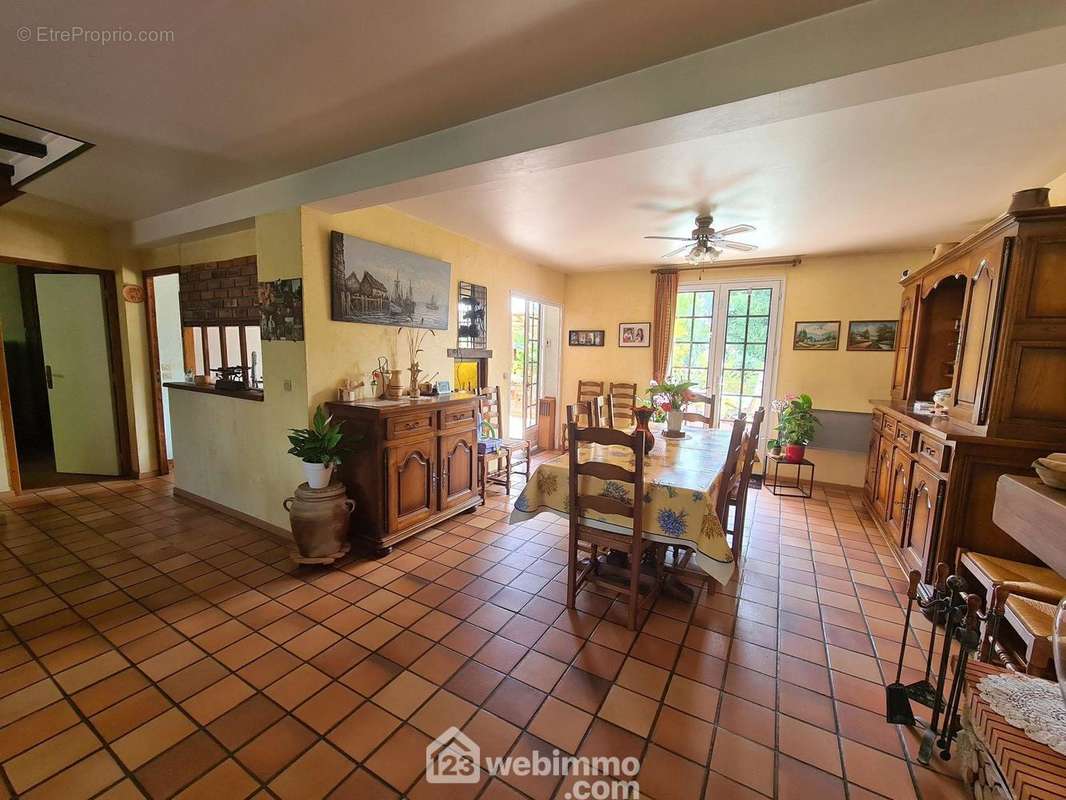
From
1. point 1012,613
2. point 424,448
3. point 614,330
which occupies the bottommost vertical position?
point 1012,613

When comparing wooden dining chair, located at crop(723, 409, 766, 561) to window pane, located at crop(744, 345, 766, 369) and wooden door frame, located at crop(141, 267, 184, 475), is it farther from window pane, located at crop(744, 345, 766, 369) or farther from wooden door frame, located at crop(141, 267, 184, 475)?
wooden door frame, located at crop(141, 267, 184, 475)

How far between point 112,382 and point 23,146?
2595 mm

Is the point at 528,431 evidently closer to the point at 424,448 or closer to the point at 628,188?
the point at 424,448

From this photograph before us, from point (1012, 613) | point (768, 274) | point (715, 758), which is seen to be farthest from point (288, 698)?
point (768, 274)

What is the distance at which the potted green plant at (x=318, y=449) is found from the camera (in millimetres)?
2631

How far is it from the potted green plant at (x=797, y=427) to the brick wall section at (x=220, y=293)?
508cm

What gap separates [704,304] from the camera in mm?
5051

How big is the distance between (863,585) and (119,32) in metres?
4.42

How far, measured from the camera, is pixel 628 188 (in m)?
2.72

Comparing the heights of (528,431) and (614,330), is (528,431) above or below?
below

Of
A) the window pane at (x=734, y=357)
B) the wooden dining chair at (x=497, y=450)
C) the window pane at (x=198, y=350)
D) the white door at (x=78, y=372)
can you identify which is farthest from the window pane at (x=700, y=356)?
the white door at (x=78, y=372)

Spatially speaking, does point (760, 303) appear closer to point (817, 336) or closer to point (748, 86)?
point (817, 336)

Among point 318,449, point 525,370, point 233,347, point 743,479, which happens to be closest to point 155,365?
point 233,347

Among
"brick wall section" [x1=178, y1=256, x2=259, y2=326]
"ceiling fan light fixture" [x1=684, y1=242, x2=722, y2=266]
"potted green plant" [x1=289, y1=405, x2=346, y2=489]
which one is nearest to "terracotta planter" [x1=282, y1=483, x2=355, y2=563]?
"potted green plant" [x1=289, y1=405, x2=346, y2=489]
